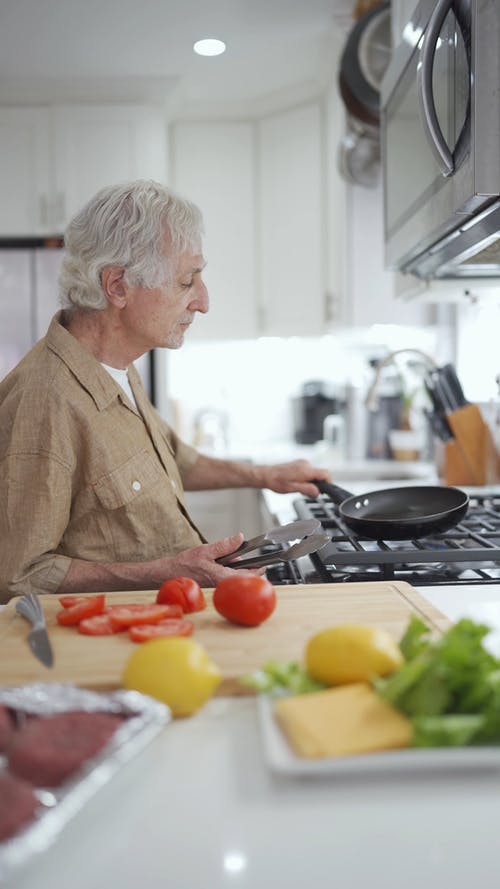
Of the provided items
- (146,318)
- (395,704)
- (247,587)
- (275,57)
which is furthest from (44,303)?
(395,704)

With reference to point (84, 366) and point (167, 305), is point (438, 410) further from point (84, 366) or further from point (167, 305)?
point (84, 366)

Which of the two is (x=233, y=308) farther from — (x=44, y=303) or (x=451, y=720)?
(x=451, y=720)

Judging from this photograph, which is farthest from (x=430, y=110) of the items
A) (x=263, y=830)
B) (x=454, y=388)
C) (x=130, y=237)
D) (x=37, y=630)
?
(x=454, y=388)

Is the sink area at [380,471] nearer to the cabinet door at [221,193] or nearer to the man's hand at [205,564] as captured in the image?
the cabinet door at [221,193]

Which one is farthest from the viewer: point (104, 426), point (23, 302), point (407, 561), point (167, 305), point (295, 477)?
point (23, 302)

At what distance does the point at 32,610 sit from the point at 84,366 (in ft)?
1.83

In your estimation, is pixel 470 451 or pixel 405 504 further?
pixel 470 451

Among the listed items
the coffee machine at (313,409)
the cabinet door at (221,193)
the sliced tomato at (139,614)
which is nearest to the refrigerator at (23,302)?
the cabinet door at (221,193)

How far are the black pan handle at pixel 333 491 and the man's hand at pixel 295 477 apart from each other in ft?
0.05

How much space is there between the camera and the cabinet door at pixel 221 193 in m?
3.89

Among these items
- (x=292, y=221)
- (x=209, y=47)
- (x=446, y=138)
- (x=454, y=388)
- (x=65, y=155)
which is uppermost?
(x=209, y=47)

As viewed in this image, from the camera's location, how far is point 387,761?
2.10ft

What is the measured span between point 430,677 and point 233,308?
3.35 m

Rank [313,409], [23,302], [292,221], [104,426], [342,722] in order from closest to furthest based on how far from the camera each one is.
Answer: [342,722] < [104,426] < [23,302] < [292,221] < [313,409]
